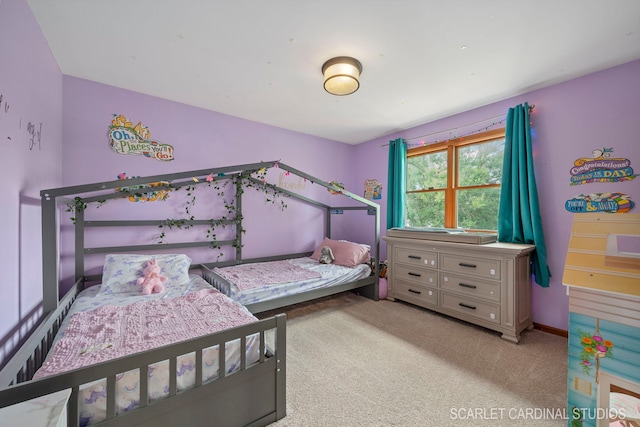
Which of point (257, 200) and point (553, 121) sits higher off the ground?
point (553, 121)

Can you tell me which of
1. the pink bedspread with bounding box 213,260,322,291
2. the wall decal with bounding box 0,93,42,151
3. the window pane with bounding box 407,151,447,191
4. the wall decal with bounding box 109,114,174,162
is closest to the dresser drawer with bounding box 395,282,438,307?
the pink bedspread with bounding box 213,260,322,291

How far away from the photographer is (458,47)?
6.12 feet

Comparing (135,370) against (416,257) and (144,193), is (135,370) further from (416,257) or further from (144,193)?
(416,257)

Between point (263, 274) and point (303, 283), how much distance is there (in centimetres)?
46

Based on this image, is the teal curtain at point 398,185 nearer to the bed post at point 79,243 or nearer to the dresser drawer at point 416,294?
the dresser drawer at point 416,294

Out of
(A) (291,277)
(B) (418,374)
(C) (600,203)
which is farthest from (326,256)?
(C) (600,203)

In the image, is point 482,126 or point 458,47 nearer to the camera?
point 458,47

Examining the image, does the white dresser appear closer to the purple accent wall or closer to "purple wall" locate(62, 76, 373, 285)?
the purple accent wall

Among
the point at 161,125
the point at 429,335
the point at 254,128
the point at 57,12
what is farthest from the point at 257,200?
the point at 429,335

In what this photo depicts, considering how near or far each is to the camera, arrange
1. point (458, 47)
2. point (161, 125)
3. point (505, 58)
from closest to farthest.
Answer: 1. point (458, 47)
2. point (505, 58)
3. point (161, 125)

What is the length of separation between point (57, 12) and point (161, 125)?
3.95 ft

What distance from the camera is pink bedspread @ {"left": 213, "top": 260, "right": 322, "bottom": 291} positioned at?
2486 mm

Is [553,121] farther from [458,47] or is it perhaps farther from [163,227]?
[163,227]

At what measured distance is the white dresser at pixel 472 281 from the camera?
234 cm
